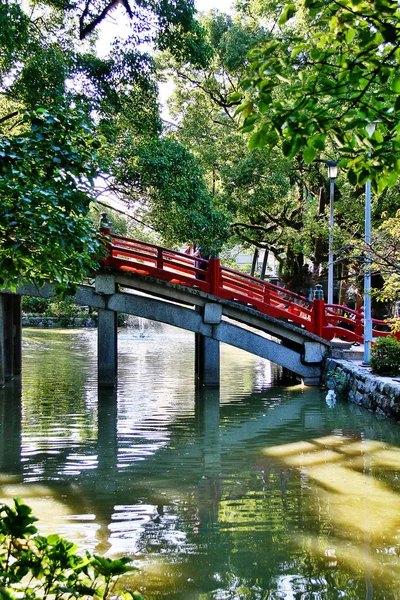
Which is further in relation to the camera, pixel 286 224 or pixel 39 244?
pixel 286 224

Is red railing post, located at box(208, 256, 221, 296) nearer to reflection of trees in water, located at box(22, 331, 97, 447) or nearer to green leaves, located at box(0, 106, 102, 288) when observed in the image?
reflection of trees in water, located at box(22, 331, 97, 447)

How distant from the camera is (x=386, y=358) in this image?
1253cm

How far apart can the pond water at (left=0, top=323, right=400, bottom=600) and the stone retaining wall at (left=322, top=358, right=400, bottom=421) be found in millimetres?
321

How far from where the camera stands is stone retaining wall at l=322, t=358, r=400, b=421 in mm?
11312

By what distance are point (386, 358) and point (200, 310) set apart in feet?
15.5

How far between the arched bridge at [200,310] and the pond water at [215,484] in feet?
3.19

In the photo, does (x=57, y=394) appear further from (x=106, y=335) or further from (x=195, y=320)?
(x=195, y=320)

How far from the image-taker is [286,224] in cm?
2223

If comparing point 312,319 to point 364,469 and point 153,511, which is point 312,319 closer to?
point 364,469

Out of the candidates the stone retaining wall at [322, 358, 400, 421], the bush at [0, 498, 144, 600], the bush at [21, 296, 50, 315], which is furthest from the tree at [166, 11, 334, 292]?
the bush at [21, 296, 50, 315]

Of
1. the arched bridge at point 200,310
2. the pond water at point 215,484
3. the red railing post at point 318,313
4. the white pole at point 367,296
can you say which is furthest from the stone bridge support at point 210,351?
the white pole at point 367,296

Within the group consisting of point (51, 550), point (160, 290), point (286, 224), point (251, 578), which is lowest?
point (251, 578)

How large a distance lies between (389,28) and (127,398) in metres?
11.5

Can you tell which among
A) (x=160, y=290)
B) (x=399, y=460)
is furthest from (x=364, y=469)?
(x=160, y=290)
